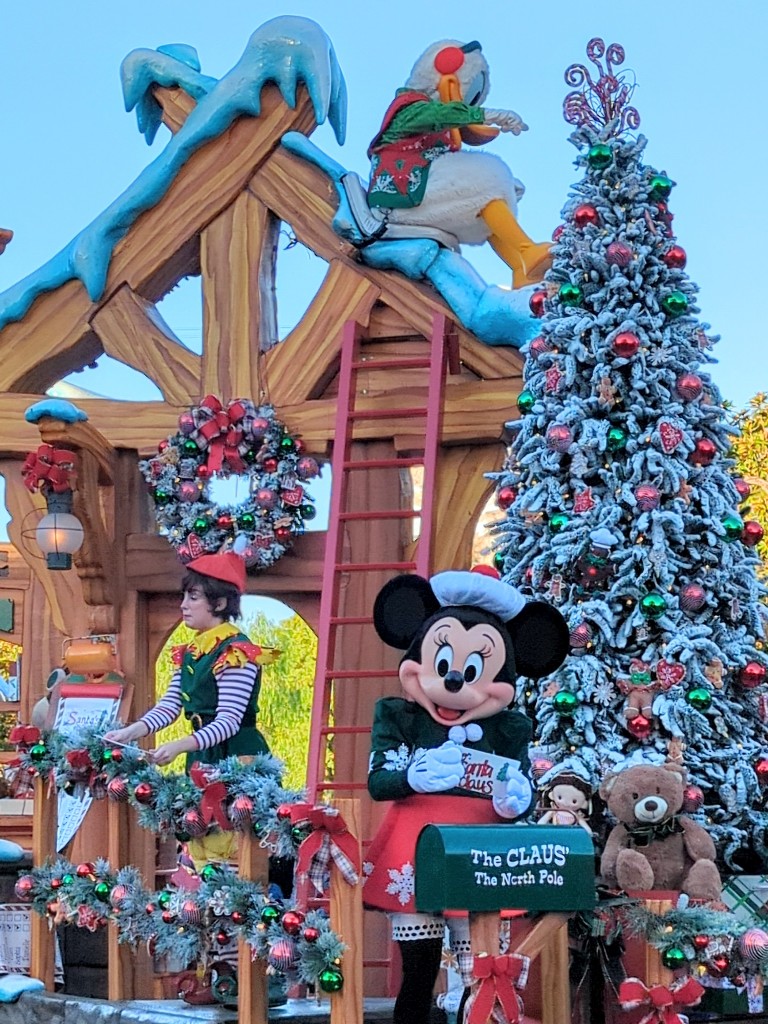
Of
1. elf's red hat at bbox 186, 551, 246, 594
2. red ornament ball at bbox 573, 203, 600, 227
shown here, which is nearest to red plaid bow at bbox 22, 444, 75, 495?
elf's red hat at bbox 186, 551, 246, 594

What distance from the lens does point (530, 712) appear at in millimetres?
5398

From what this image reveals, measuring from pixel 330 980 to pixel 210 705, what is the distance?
1.42m

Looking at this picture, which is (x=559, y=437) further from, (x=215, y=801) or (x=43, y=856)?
(x=43, y=856)

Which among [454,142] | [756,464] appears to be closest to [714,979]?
[454,142]

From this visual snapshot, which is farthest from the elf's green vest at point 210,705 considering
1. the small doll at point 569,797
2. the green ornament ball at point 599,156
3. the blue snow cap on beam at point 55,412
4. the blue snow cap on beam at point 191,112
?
the blue snow cap on beam at point 191,112

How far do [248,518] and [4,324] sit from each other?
5.43ft

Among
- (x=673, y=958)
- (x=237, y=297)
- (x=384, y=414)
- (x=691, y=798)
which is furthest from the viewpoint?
(x=237, y=297)

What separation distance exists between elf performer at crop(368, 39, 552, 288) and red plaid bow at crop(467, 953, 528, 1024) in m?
3.61

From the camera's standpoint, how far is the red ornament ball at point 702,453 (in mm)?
5391

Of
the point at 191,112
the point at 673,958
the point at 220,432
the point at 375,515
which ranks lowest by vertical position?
the point at 673,958

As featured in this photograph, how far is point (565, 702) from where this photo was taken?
5.14 metres

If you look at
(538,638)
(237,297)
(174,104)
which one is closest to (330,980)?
(538,638)

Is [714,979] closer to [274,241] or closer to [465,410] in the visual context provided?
[465,410]

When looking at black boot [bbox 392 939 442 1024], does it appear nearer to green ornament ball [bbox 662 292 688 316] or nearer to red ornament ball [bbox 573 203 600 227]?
green ornament ball [bbox 662 292 688 316]
